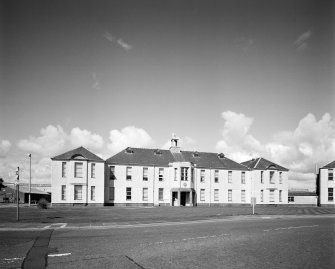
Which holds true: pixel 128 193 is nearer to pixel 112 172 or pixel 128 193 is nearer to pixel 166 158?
pixel 112 172

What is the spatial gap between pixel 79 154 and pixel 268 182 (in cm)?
3359

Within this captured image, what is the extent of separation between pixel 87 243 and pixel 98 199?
38.9 m

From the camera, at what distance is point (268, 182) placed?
59719 millimetres

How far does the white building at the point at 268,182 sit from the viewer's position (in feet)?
194

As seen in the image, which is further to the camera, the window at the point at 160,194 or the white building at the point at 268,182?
the white building at the point at 268,182

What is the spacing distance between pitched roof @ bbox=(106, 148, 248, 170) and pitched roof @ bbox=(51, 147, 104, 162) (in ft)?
10.7

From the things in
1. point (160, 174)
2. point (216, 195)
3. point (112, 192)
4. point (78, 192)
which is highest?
point (160, 174)

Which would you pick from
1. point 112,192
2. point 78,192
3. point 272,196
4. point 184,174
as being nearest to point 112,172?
point 112,192

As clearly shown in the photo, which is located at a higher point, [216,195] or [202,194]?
[202,194]

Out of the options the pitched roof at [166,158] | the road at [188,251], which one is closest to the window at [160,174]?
the pitched roof at [166,158]

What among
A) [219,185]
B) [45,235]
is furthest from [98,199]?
[45,235]

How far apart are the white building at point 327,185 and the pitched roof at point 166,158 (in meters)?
14.3

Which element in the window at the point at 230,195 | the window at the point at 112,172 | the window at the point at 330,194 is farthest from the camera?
the window at the point at 330,194

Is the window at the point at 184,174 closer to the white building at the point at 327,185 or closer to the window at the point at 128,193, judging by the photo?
the window at the point at 128,193
